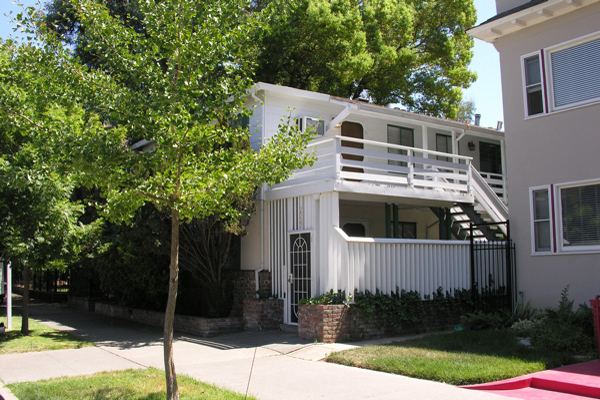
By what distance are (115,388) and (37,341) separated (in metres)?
6.19

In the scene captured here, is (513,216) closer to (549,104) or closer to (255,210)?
(549,104)

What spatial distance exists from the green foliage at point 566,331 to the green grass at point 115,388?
572 cm

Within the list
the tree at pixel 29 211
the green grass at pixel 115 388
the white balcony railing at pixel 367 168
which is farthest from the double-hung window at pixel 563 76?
the tree at pixel 29 211

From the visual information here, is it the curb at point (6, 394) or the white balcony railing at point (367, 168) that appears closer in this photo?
the curb at point (6, 394)

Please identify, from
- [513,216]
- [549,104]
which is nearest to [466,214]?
[513,216]

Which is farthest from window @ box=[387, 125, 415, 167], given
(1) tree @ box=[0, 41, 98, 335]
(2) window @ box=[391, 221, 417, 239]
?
(1) tree @ box=[0, 41, 98, 335]

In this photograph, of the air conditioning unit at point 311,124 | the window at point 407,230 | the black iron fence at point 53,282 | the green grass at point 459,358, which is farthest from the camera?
the black iron fence at point 53,282

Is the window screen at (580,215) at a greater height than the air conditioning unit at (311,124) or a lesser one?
lesser

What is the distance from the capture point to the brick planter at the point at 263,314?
13914 mm

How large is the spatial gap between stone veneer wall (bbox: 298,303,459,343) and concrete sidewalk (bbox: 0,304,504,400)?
0.30m

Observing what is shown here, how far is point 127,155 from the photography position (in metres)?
7.20

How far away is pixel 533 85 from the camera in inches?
506

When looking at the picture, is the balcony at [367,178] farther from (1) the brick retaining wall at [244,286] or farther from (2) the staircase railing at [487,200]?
(1) the brick retaining wall at [244,286]

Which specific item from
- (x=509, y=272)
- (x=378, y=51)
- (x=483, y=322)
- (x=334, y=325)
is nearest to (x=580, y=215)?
(x=509, y=272)
